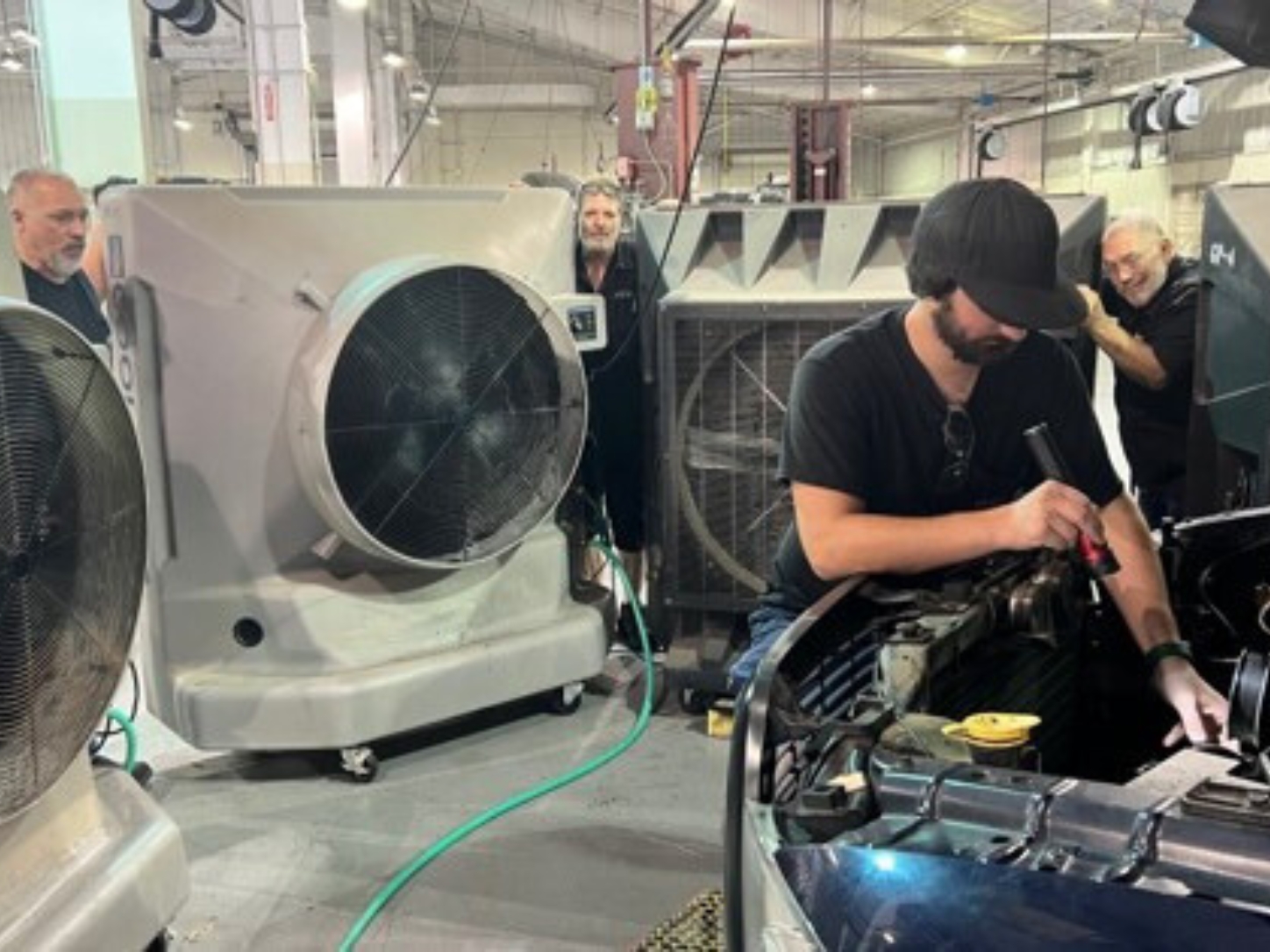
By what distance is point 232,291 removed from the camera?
276 cm

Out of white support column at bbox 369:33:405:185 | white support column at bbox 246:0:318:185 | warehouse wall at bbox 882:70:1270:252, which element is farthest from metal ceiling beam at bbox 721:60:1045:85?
white support column at bbox 246:0:318:185

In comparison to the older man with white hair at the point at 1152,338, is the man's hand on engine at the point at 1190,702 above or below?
below

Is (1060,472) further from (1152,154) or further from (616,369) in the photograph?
(1152,154)

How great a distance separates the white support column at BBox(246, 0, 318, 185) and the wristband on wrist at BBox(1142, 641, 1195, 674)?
5.90 meters

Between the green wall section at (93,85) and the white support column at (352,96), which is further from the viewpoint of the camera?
the white support column at (352,96)

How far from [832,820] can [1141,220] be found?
8.86 feet

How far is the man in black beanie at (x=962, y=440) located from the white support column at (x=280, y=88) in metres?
5.52

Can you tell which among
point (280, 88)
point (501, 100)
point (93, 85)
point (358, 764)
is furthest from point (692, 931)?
point (501, 100)

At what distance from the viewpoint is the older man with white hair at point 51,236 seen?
3.44m

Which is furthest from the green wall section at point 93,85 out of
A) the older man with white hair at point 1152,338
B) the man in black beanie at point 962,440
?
the man in black beanie at point 962,440

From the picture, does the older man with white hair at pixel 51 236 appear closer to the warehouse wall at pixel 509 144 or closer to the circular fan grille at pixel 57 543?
the circular fan grille at pixel 57 543

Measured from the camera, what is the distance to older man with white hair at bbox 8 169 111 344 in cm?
344

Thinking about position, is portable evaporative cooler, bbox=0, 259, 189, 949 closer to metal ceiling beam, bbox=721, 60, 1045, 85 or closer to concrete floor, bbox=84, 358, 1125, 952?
concrete floor, bbox=84, 358, 1125, 952

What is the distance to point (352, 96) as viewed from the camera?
1021 centimetres
